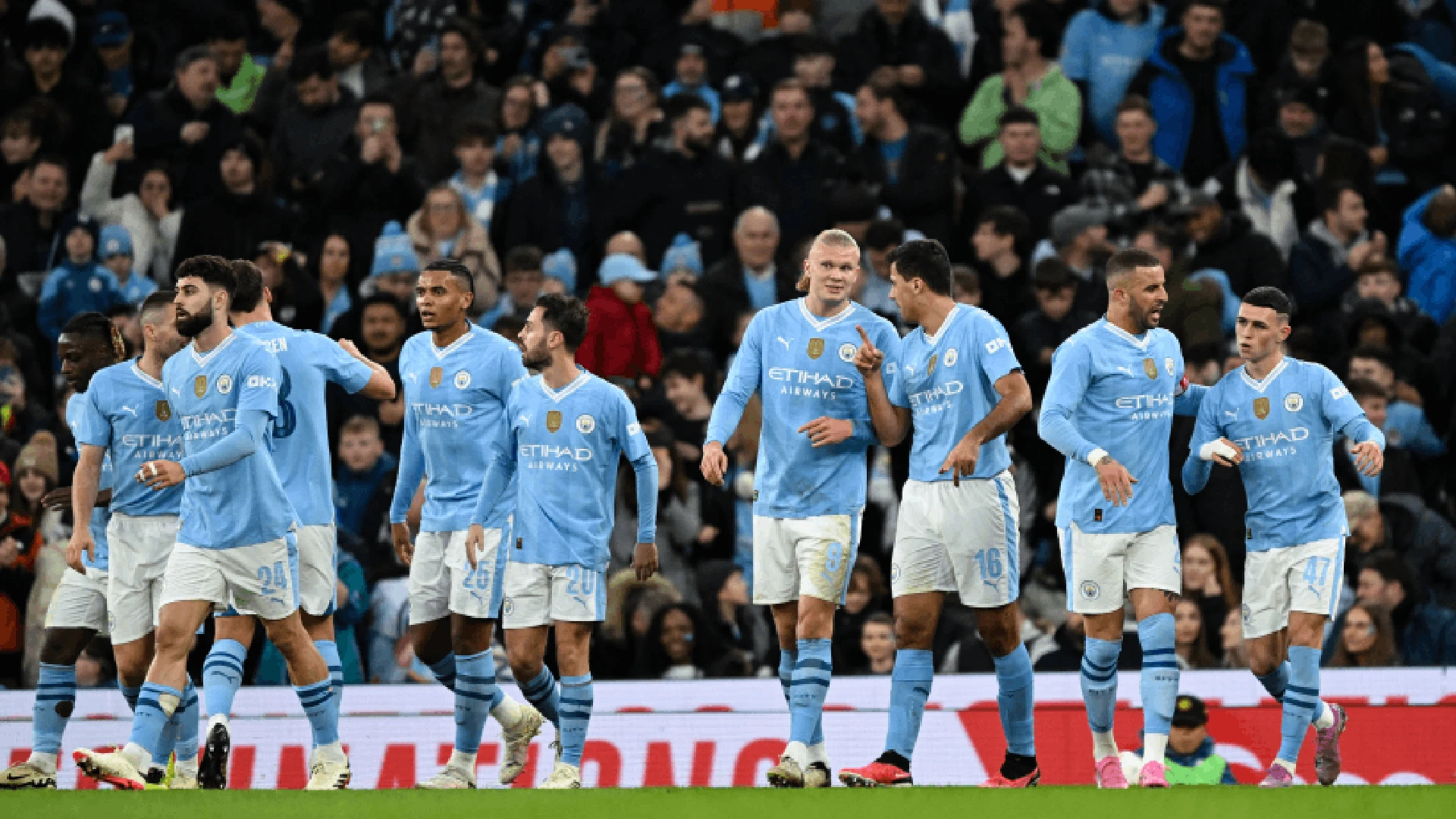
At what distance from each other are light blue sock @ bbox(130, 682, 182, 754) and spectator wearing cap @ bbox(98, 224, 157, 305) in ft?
22.9

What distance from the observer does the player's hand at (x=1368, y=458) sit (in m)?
9.00

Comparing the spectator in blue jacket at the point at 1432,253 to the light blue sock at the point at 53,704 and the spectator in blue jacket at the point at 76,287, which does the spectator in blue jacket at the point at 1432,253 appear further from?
the spectator in blue jacket at the point at 76,287

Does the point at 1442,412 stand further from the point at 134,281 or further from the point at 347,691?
Answer: the point at 134,281

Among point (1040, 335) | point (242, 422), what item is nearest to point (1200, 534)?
point (1040, 335)

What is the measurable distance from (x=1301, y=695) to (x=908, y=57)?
26.5 ft

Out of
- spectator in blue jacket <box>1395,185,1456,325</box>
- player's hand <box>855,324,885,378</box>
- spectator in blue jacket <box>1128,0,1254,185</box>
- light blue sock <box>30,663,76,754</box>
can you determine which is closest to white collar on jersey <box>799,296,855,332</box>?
player's hand <box>855,324,885,378</box>

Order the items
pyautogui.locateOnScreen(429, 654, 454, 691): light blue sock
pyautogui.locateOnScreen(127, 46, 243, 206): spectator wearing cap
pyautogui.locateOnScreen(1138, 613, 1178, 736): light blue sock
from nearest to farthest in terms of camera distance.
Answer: pyautogui.locateOnScreen(1138, 613, 1178, 736): light blue sock → pyautogui.locateOnScreen(429, 654, 454, 691): light blue sock → pyautogui.locateOnScreen(127, 46, 243, 206): spectator wearing cap

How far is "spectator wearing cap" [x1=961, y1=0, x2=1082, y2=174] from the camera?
599 inches

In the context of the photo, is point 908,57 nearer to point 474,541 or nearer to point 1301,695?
point 474,541

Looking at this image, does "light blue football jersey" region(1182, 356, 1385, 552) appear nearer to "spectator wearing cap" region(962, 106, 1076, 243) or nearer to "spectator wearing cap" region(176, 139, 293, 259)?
"spectator wearing cap" region(962, 106, 1076, 243)

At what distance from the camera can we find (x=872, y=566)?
12281 mm

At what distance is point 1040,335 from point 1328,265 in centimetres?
254

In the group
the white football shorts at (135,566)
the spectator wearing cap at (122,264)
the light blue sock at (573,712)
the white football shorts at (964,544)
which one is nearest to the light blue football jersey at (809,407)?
the white football shorts at (964,544)

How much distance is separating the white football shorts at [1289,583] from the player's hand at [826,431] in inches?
90.1
